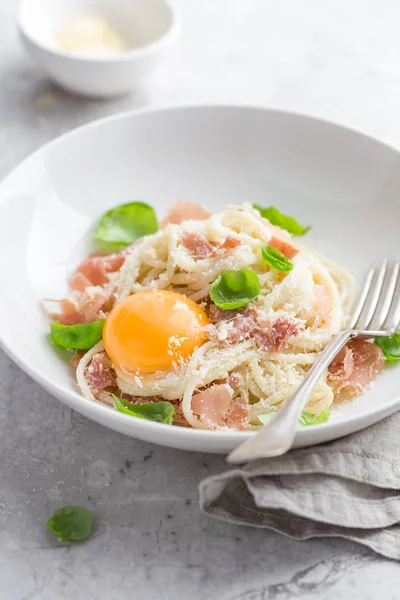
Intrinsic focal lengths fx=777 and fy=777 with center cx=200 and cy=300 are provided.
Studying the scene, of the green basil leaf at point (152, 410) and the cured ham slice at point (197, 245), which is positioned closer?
the green basil leaf at point (152, 410)

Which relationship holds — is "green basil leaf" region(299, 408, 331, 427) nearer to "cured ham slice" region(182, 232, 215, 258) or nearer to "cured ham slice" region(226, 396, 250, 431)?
"cured ham slice" region(226, 396, 250, 431)

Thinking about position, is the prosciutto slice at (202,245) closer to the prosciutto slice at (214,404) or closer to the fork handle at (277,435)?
the prosciutto slice at (214,404)

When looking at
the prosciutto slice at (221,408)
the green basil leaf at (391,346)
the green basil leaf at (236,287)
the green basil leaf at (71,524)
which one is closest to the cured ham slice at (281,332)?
Answer: the green basil leaf at (236,287)

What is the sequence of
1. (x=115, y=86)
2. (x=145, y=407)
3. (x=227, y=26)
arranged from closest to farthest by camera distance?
(x=145, y=407)
(x=115, y=86)
(x=227, y=26)

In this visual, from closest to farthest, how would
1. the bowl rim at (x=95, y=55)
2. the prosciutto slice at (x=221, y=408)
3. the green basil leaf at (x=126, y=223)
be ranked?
the prosciutto slice at (x=221, y=408)
the green basil leaf at (x=126, y=223)
the bowl rim at (x=95, y=55)

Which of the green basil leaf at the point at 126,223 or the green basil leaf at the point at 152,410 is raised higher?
the green basil leaf at the point at 152,410

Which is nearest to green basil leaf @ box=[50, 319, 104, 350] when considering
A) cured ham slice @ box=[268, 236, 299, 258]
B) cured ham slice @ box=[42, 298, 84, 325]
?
cured ham slice @ box=[42, 298, 84, 325]

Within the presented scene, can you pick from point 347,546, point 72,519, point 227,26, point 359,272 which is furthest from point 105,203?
point 227,26

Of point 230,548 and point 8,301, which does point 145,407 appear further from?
point 8,301
